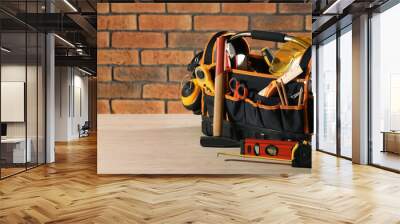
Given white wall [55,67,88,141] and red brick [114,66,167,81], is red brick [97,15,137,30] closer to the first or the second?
red brick [114,66,167,81]

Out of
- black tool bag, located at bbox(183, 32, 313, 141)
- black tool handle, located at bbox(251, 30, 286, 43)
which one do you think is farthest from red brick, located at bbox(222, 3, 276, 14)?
black tool bag, located at bbox(183, 32, 313, 141)

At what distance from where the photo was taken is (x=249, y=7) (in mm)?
3412

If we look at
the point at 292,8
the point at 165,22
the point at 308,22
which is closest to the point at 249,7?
the point at 292,8

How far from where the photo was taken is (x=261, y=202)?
3.22 m

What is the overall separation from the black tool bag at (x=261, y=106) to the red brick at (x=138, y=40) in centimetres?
81

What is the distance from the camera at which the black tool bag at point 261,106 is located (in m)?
2.65

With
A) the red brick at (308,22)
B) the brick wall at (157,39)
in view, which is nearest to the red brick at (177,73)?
the brick wall at (157,39)

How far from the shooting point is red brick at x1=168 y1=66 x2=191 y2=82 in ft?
11.6

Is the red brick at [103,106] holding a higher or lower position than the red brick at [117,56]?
lower

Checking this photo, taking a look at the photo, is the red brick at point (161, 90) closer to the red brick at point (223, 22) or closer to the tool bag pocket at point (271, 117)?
the red brick at point (223, 22)

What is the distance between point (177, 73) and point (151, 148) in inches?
29.0

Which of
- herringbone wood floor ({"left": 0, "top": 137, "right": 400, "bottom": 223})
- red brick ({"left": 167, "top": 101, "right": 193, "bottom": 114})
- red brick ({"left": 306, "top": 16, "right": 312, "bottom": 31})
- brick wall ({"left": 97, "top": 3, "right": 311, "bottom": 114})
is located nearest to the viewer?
herringbone wood floor ({"left": 0, "top": 137, "right": 400, "bottom": 223})

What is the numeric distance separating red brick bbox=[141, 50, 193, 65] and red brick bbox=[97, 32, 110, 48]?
1.07 feet

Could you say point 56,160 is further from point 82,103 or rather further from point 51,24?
point 82,103
